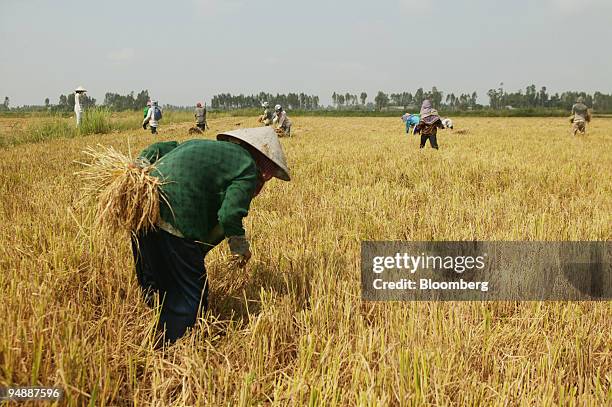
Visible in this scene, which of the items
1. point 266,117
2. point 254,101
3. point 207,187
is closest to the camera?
point 207,187

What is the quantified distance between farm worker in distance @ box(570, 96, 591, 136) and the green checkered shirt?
17.8 metres

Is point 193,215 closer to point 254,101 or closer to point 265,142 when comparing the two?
point 265,142

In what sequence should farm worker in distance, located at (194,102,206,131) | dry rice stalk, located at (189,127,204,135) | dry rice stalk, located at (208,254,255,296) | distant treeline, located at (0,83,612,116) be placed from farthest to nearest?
distant treeline, located at (0,83,612,116) < farm worker in distance, located at (194,102,206,131) < dry rice stalk, located at (189,127,204,135) < dry rice stalk, located at (208,254,255,296)

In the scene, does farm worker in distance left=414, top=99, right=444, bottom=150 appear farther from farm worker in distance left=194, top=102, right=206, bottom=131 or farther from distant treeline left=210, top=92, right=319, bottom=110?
distant treeline left=210, top=92, right=319, bottom=110

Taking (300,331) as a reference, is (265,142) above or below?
above

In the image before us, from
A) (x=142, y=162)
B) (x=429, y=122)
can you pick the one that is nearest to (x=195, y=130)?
(x=429, y=122)

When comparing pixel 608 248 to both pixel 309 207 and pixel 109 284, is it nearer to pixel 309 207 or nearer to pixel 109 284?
pixel 309 207

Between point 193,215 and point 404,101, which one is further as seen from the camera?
point 404,101

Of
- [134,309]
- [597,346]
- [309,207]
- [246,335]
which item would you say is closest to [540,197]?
[309,207]

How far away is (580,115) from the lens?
16.9m

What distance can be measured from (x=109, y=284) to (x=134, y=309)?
302 millimetres

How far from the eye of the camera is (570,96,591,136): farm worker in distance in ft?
53.2

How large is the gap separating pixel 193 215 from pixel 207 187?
16cm

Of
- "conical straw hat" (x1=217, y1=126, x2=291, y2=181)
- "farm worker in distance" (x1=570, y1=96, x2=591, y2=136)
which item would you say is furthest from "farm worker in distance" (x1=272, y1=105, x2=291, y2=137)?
"conical straw hat" (x1=217, y1=126, x2=291, y2=181)
